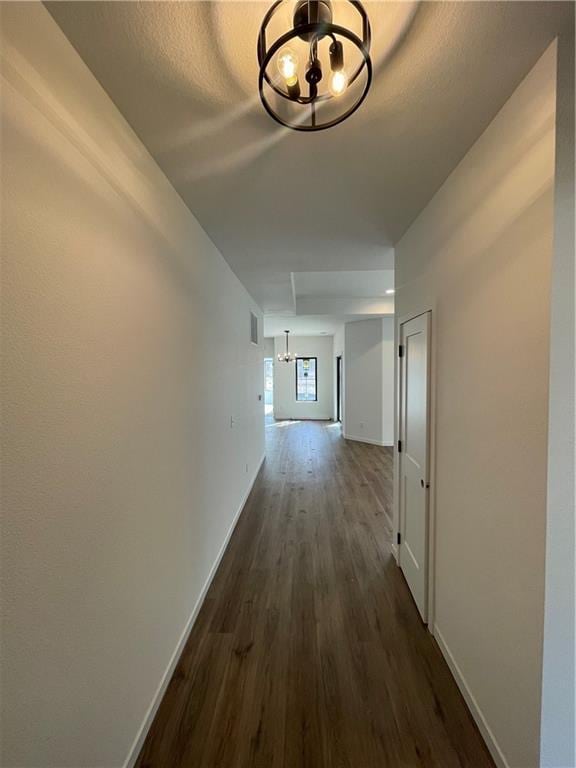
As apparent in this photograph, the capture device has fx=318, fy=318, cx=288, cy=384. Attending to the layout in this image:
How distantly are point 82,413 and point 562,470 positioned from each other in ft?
5.01

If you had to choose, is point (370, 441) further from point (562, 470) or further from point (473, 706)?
point (562, 470)

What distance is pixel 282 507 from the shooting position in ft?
12.7

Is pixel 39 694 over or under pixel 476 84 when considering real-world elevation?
under

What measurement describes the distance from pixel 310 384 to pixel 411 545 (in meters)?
8.55

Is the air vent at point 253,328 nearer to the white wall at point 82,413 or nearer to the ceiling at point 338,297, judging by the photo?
the ceiling at point 338,297

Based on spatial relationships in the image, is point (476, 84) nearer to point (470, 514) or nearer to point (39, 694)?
point (470, 514)

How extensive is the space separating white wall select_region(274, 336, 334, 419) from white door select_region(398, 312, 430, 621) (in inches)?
320

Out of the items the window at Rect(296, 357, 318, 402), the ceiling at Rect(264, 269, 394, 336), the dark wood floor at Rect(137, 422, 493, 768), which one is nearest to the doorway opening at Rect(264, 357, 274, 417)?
the window at Rect(296, 357, 318, 402)

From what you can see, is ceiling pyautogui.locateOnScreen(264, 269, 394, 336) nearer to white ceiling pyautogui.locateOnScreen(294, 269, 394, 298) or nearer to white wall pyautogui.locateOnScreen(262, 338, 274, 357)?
white ceiling pyautogui.locateOnScreen(294, 269, 394, 298)

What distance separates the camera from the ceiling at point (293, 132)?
0.93m

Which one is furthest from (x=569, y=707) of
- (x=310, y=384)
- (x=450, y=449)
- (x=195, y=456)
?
(x=310, y=384)

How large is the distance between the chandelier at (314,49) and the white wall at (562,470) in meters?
0.61

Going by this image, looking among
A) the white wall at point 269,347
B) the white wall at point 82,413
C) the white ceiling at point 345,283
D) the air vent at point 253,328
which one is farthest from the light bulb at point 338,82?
the white wall at point 269,347

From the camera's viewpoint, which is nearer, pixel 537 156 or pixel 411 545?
pixel 537 156
